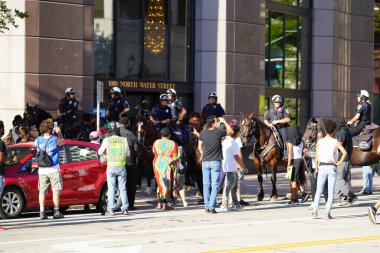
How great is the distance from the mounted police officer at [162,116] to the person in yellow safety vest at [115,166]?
16.6 ft

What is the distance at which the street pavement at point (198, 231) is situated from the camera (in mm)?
14953

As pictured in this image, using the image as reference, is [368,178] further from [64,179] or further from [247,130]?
[64,179]

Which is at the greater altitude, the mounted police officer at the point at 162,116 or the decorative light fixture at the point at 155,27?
the decorative light fixture at the point at 155,27

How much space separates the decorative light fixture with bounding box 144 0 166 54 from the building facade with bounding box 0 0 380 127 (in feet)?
0.11

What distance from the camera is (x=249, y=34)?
34.7 metres

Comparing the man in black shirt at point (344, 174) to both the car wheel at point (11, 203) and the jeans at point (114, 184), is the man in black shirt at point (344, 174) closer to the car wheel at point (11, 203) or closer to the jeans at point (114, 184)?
the jeans at point (114, 184)

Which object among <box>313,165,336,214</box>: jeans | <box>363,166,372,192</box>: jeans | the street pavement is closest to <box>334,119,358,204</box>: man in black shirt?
the street pavement

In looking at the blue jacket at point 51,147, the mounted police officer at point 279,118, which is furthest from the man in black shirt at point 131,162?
the mounted police officer at point 279,118

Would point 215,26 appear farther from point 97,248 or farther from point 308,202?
point 97,248

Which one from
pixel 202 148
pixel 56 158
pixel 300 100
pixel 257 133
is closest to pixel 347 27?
pixel 300 100

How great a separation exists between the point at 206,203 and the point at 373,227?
447 cm

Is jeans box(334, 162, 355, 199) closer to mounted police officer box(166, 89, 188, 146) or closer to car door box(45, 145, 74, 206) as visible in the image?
mounted police officer box(166, 89, 188, 146)

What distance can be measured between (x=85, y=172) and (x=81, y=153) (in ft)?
1.47

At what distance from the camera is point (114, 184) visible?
2095cm
